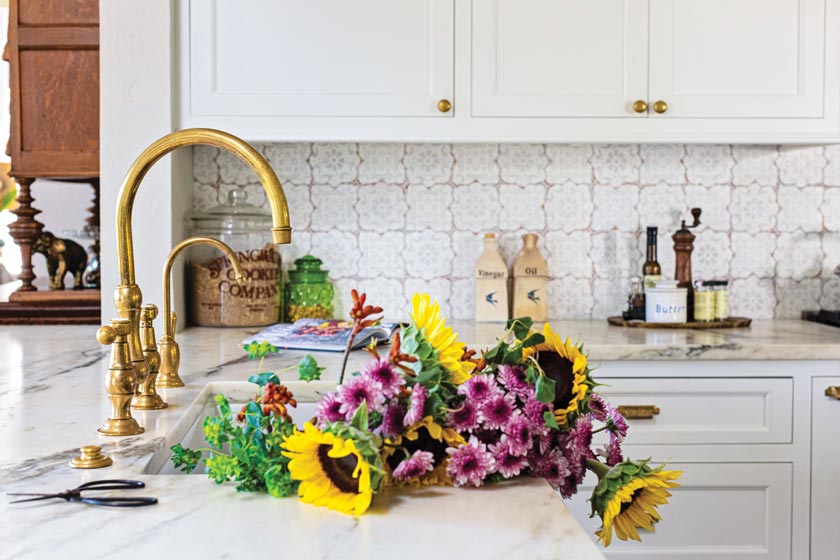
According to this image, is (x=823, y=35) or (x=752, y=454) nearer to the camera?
(x=752, y=454)

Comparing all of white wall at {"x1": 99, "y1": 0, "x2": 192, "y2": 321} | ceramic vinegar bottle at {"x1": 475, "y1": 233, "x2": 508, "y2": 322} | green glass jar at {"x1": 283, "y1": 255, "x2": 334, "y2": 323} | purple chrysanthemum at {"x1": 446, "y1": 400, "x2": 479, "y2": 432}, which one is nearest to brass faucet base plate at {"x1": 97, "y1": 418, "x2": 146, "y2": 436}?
purple chrysanthemum at {"x1": 446, "y1": 400, "x2": 479, "y2": 432}

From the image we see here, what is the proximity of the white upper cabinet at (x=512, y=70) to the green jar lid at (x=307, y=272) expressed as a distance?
437 millimetres

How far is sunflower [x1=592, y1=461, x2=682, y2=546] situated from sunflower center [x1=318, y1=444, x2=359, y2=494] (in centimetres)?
26

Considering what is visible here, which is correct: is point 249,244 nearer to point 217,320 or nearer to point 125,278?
point 217,320

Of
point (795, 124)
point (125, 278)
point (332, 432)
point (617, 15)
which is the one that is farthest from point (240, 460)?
→ point (795, 124)

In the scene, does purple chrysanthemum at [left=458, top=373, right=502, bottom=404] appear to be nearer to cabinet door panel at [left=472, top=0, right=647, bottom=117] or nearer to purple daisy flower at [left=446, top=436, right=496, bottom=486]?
purple daisy flower at [left=446, top=436, right=496, bottom=486]

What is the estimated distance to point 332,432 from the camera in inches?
36.2

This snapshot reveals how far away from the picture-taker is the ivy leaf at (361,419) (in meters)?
0.92

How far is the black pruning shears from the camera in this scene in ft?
3.25

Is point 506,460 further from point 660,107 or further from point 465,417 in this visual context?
point 660,107

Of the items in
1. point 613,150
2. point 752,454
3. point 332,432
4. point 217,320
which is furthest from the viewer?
point 613,150

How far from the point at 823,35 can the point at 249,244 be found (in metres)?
1.68

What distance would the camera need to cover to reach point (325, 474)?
95 cm

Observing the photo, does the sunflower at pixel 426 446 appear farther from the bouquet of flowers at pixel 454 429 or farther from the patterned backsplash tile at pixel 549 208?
the patterned backsplash tile at pixel 549 208
